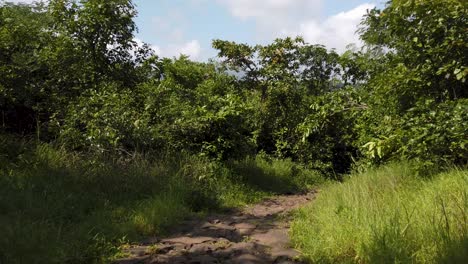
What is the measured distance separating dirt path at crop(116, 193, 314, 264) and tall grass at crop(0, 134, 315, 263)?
0.28 metres

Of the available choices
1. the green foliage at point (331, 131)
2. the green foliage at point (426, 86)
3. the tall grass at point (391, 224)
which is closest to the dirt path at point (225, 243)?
the tall grass at point (391, 224)

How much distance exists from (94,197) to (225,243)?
206 centimetres

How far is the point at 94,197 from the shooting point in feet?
19.4

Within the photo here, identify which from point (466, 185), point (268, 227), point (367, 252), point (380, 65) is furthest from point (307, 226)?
point (380, 65)

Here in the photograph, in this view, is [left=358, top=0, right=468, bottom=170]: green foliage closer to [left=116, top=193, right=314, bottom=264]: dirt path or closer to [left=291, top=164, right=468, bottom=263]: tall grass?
[left=291, top=164, right=468, bottom=263]: tall grass

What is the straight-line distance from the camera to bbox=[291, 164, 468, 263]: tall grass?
367 cm

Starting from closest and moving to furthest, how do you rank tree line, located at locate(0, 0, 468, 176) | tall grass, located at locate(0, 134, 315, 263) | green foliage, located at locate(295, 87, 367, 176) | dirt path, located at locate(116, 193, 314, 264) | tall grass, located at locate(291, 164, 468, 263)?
tall grass, located at locate(291, 164, 468, 263), tall grass, located at locate(0, 134, 315, 263), dirt path, located at locate(116, 193, 314, 264), tree line, located at locate(0, 0, 468, 176), green foliage, located at locate(295, 87, 367, 176)

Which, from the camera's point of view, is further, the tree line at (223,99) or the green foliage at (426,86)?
the tree line at (223,99)

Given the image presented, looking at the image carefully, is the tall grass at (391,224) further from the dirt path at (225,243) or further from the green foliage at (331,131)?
the green foliage at (331,131)

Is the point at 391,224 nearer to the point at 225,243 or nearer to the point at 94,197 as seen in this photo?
the point at 225,243

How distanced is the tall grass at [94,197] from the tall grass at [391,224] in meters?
1.75

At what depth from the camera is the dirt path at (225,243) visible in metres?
4.37

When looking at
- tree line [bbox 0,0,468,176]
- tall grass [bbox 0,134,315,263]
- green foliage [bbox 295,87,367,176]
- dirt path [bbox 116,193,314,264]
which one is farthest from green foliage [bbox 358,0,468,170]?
tall grass [bbox 0,134,315,263]

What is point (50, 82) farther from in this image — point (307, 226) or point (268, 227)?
point (307, 226)
